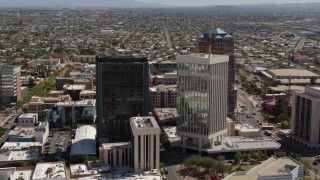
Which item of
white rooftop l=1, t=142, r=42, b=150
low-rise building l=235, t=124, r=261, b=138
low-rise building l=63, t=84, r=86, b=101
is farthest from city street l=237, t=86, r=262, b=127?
white rooftop l=1, t=142, r=42, b=150

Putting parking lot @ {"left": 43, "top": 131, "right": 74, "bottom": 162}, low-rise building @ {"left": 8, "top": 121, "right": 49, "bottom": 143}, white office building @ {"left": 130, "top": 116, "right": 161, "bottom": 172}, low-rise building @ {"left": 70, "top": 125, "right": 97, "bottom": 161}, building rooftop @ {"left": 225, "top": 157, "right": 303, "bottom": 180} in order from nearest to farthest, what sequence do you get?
building rooftop @ {"left": 225, "top": 157, "right": 303, "bottom": 180} < white office building @ {"left": 130, "top": 116, "right": 161, "bottom": 172} < low-rise building @ {"left": 70, "top": 125, "right": 97, "bottom": 161} < parking lot @ {"left": 43, "top": 131, "right": 74, "bottom": 162} < low-rise building @ {"left": 8, "top": 121, "right": 49, "bottom": 143}

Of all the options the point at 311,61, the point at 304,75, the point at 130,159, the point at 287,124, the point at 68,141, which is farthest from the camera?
the point at 311,61

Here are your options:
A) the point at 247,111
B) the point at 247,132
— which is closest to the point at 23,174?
the point at 247,132

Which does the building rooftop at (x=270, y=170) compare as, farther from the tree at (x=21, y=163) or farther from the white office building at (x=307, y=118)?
the tree at (x=21, y=163)

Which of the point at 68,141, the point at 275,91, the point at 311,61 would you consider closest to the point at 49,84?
the point at 68,141

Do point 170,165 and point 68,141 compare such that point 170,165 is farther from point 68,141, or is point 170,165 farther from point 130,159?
point 68,141

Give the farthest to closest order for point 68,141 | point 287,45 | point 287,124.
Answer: point 287,45, point 287,124, point 68,141

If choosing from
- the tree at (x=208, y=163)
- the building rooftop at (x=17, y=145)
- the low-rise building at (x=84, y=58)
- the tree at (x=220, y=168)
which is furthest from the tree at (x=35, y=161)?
the low-rise building at (x=84, y=58)

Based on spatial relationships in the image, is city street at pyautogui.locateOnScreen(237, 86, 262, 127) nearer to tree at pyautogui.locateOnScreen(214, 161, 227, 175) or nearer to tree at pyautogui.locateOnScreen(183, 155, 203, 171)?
tree at pyautogui.locateOnScreen(183, 155, 203, 171)
